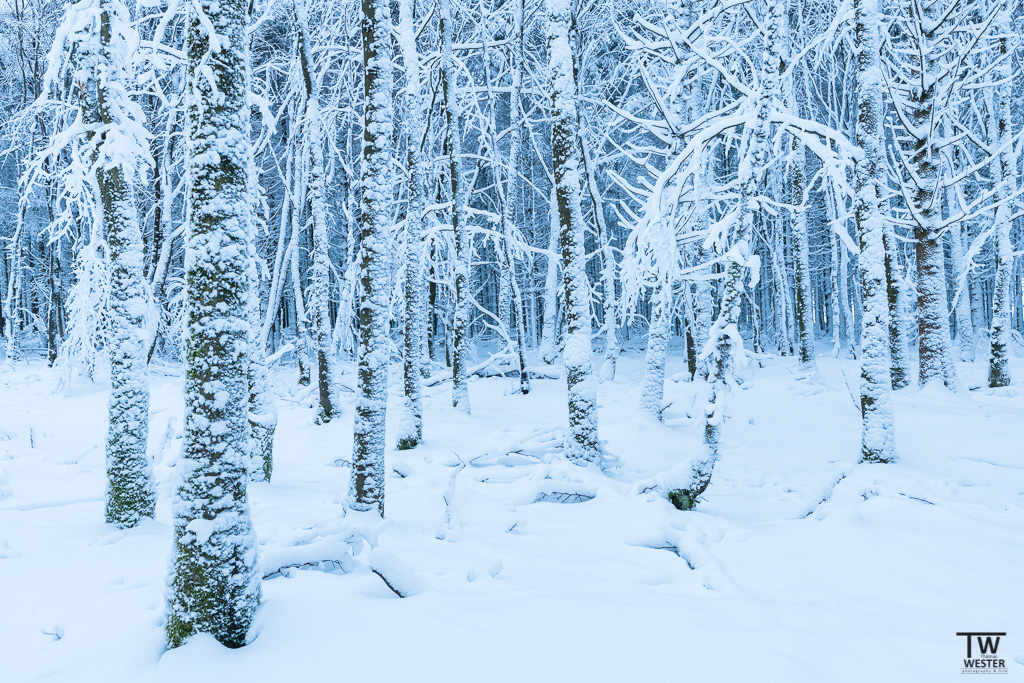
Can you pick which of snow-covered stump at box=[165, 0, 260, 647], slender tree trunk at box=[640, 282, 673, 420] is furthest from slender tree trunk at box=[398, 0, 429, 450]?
snow-covered stump at box=[165, 0, 260, 647]

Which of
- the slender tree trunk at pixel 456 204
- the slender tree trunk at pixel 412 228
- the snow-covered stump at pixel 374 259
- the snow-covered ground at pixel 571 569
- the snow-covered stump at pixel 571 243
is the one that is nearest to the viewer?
the snow-covered ground at pixel 571 569

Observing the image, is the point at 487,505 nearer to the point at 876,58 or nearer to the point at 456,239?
the point at 456,239

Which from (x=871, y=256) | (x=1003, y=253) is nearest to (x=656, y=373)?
(x=871, y=256)

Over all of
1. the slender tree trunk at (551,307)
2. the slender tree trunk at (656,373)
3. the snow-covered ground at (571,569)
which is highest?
the slender tree trunk at (551,307)

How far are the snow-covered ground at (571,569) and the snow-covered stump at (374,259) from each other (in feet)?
1.67

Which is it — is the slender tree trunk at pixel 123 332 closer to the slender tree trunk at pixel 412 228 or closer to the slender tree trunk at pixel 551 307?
the slender tree trunk at pixel 412 228

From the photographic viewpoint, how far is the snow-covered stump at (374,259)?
5027 millimetres

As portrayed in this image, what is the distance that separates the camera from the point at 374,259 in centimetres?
504

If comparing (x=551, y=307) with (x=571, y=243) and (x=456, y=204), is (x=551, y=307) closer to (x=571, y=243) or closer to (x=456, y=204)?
(x=456, y=204)

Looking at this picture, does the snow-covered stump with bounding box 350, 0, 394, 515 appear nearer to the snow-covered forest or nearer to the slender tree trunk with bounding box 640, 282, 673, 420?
the snow-covered forest

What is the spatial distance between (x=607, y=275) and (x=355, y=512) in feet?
26.4

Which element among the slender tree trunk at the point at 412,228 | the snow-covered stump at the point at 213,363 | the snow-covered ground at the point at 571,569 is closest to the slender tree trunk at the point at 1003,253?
the snow-covered ground at the point at 571,569

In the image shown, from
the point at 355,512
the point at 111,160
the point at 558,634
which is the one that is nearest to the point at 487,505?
the point at 355,512

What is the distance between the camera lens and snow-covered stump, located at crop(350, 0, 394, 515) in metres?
5.03
